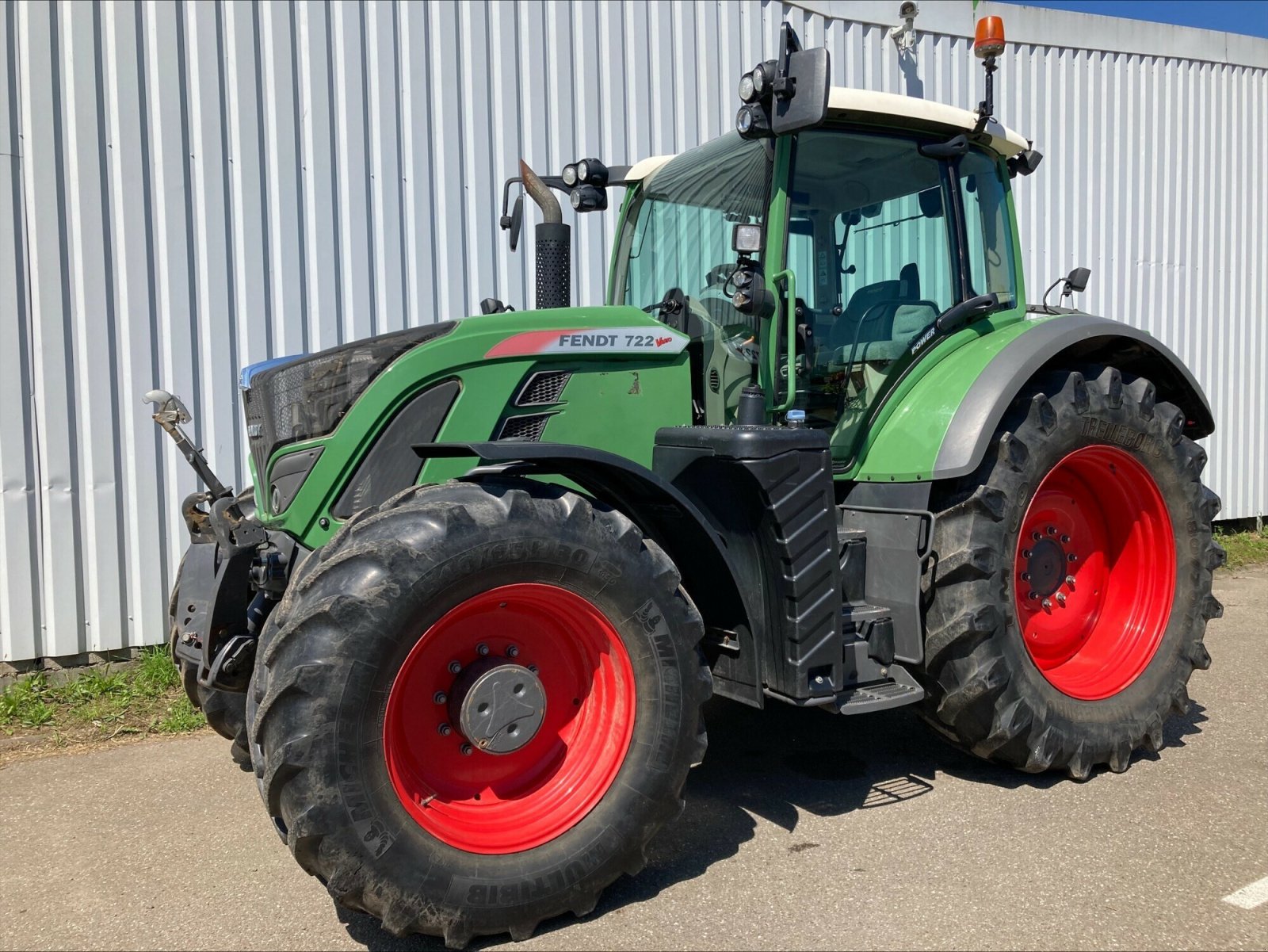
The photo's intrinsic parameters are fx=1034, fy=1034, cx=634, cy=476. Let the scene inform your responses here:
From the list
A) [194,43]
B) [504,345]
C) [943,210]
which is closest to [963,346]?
[943,210]

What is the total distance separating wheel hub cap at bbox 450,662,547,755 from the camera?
2932 mm

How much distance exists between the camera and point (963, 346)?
416cm

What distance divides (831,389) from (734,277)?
705 mm

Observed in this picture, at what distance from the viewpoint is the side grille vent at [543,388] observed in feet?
11.1

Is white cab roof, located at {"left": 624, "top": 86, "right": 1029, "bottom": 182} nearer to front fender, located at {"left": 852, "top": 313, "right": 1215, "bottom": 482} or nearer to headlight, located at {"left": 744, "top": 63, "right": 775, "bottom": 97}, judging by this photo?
headlight, located at {"left": 744, "top": 63, "right": 775, "bottom": 97}

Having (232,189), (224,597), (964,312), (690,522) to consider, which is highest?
(232,189)

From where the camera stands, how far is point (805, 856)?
3332mm

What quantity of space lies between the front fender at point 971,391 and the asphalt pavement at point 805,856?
123cm

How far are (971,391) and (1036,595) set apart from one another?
959mm

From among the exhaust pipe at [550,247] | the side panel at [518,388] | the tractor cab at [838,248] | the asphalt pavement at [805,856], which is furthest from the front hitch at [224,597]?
the tractor cab at [838,248]

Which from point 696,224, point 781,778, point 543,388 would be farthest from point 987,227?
point 781,778

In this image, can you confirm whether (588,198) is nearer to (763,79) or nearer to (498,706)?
(763,79)

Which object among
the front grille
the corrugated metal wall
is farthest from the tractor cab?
the corrugated metal wall

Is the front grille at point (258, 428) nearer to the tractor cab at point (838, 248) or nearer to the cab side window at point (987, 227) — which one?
the tractor cab at point (838, 248)
